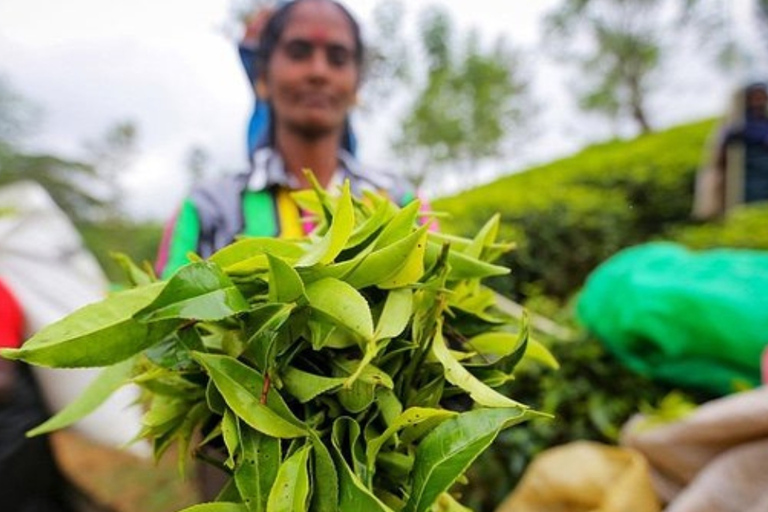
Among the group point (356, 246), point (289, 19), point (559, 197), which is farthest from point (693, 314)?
point (559, 197)

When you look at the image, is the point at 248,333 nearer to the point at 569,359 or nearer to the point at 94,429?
the point at 94,429

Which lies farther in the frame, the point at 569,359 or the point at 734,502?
the point at 569,359

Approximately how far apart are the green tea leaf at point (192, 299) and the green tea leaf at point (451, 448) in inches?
7.7

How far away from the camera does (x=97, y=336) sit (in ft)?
1.57

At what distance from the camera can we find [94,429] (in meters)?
1.37

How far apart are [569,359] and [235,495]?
3.99ft

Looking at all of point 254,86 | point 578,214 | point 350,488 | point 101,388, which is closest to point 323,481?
point 350,488

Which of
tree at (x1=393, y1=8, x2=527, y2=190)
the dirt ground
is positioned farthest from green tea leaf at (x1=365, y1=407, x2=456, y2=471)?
tree at (x1=393, y1=8, x2=527, y2=190)

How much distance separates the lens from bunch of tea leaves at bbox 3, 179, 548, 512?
49 cm

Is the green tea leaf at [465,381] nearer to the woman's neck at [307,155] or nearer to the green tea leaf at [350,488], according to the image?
the green tea leaf at [350,488]

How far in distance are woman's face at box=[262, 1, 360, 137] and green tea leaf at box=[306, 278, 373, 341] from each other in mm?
972

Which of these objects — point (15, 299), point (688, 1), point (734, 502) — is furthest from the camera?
point (688, 1)

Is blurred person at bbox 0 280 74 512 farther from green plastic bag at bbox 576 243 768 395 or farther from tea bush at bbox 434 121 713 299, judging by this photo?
green plastic bag at bbox 576 243 768 395

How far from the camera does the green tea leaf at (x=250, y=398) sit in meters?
0.50
